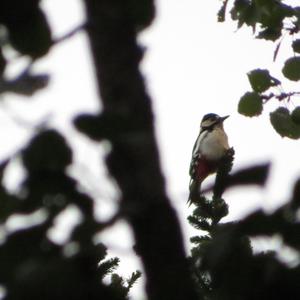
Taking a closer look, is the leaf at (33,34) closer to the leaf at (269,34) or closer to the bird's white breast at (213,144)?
the leaf at (269,34)

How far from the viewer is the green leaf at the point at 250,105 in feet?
7.39

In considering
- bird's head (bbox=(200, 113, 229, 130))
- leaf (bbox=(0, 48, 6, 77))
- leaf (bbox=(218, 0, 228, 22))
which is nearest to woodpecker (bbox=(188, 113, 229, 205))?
bird's head (bbox=(200, 113, 229, 130))

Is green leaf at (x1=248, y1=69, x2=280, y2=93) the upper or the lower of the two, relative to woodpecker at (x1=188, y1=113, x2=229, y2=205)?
lower

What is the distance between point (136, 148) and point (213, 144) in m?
8.36

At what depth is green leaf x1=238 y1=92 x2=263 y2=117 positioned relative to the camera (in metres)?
2.25

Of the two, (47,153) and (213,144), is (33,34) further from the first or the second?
(213,144)

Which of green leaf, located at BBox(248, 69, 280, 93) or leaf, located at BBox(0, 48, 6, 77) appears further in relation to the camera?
green leaf, located at BBox(248, 69, 280, 93)

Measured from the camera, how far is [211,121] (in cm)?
975

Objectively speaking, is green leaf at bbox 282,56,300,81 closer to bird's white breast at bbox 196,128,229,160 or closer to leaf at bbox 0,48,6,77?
leaf at bbox 0,48,6,77

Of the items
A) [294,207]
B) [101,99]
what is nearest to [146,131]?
[101,99]

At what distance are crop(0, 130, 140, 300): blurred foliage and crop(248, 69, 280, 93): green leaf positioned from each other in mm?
1521

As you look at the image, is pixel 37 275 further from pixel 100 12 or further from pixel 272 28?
pixel 272 28

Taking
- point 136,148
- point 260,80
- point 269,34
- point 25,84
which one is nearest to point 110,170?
point 136,148

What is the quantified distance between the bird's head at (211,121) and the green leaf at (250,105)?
720 cm
